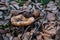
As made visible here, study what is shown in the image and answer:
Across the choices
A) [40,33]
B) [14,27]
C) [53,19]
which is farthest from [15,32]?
[53,19]

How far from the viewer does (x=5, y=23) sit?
3.84 metres

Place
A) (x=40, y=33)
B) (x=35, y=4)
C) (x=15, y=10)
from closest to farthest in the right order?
(x=40, y=33)
(x=15, y=10)
(x=35, y=4)

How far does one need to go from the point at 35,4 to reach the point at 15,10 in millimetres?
491

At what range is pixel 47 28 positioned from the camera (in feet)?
12.3

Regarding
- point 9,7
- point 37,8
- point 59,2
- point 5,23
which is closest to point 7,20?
point 5,23

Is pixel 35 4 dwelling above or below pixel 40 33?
above

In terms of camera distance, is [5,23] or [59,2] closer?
[5,23]

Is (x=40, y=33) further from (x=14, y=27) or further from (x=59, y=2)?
(x=59, y=2)

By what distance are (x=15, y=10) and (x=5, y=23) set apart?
1.21 feet

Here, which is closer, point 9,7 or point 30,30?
point 30,30

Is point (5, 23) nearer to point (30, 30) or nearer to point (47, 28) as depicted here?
point (30, 30)

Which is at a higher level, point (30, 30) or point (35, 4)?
point (35, 4)

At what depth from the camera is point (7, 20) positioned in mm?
3912

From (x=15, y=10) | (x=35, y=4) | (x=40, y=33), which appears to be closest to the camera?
(x=40, y=33)
